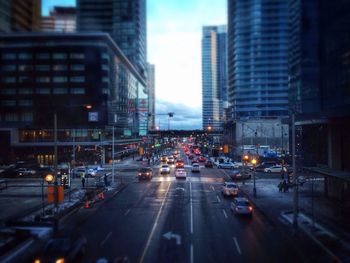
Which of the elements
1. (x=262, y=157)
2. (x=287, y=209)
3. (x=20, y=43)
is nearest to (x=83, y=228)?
(x=287, y=209)

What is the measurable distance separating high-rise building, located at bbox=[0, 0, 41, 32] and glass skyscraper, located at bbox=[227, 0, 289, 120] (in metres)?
67.5

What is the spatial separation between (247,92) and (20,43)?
7429 centimetres

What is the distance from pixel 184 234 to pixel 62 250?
793 cm

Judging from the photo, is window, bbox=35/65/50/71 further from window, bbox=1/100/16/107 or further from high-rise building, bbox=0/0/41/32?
window, bbox=1/100/16/107

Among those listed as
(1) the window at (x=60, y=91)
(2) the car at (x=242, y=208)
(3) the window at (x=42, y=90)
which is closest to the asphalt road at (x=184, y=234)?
(2) the car at (x=242, y=208)

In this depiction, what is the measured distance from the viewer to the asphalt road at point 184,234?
17078mm

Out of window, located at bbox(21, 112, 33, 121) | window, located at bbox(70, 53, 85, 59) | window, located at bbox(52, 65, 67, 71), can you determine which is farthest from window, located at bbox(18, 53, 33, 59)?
window, located at bbox(21, 112, 33, 121)

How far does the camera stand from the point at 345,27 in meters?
32.4

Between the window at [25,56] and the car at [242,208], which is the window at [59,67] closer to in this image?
the window at [25,56]

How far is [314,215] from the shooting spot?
25.8m

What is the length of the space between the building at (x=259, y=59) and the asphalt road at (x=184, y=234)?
8744 cm

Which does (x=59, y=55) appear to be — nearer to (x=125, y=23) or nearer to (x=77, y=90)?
(x=77, y=90)

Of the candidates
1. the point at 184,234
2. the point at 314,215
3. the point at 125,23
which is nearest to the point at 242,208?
the point at 314,215

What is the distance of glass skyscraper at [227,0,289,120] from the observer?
11869 cm
